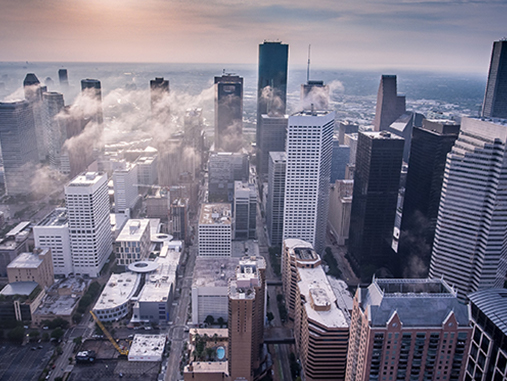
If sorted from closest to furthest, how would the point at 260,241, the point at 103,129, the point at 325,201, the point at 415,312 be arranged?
the point at 415,312, the point at 325,201, the point at 260,241, the point at 103,129

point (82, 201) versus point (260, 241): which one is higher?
point (82, 201)

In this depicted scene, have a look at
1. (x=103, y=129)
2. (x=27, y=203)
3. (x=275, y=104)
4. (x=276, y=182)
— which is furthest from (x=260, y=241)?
(x=103, y=129)

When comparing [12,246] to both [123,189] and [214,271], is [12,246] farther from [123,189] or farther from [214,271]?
[214,271]

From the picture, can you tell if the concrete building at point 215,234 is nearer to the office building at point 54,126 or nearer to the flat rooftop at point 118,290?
the flat rooftop at point 118,290

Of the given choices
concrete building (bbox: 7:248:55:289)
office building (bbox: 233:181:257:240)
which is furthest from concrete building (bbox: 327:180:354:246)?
concrete building (bbox: 7:248:55:289)

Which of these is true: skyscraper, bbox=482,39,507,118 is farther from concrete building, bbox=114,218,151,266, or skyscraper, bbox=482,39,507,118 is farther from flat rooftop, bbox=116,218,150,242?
concrete building, bbox=114,218,151,266

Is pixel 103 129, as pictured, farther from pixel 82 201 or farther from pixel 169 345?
pixel 169 345
